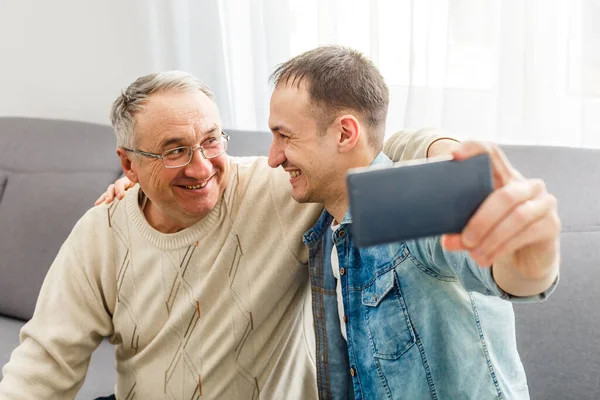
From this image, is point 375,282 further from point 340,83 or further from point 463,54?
point 463,54

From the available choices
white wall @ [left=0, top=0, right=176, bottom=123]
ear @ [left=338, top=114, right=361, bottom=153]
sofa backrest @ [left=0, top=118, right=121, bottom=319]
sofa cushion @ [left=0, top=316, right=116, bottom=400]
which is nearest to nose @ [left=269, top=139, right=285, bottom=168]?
ear @ [left=338, top=114, right=361, bottom=153]

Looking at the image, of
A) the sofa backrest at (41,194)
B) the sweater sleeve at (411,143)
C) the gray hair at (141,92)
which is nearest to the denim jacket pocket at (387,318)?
the sweater sleeve at (411,143)

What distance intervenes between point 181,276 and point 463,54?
2.96 ft

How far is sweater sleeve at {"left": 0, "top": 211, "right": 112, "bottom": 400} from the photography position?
4.59 ft

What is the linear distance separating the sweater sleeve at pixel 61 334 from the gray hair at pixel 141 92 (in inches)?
9.5

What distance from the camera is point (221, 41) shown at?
2344 millimetres

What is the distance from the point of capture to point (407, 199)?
0.62 m

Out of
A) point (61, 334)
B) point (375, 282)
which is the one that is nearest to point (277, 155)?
point (375, 282)

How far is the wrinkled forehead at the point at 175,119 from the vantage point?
4.60ft

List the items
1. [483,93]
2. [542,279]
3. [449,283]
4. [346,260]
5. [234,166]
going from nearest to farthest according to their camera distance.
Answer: [542,279] < [449,283] < [346,260] < [234,166] < [483,93]

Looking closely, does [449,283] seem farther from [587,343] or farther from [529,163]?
[529,163]

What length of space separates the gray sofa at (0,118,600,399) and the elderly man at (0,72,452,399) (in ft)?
1.27

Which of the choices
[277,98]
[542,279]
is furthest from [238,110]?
[542,279]

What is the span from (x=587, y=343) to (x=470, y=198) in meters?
0.88
